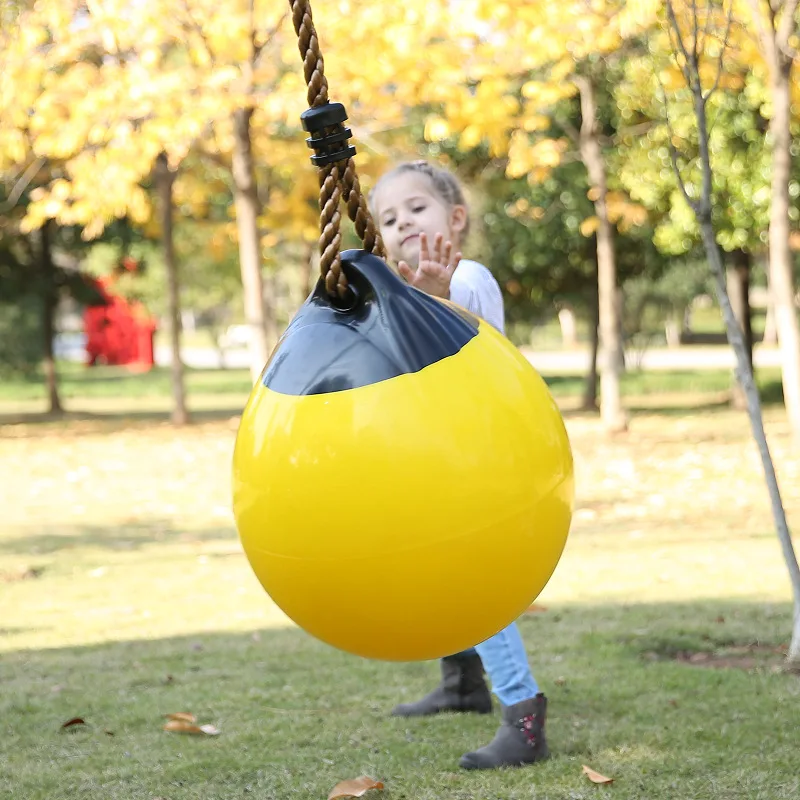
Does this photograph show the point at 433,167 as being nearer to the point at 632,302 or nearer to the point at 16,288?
the point at 16,288

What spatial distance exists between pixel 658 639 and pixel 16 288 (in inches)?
719

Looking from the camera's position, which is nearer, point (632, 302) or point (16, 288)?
point (16, 288)

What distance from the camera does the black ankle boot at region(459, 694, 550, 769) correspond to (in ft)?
12.1

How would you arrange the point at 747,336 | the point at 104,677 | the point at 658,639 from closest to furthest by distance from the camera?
the point at 104,677
the point at 658,639
the point at 747,336

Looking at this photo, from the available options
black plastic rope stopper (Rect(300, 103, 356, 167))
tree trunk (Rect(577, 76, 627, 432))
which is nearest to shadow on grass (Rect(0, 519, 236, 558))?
black plastic rope stopper (Rect(300, 103, 356, 167))

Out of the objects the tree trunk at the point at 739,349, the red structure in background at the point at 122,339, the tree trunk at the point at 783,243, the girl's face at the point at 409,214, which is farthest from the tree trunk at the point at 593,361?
the red structure in background at the point at 122,339

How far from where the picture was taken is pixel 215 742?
4.04 metres

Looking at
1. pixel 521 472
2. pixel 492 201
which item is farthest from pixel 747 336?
pixel 521 472

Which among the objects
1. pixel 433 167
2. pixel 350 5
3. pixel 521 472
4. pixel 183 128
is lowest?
pixel 521 472

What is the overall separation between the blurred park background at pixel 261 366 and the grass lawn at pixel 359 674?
0.08ft

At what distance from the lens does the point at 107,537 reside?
9.07 meters

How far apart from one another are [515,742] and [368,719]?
775 mm

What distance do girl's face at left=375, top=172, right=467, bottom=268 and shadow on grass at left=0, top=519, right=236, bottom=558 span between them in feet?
16.7

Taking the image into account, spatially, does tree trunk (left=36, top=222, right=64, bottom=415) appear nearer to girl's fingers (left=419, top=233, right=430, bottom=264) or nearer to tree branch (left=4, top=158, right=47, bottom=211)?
tree branch (left=4, top=158, right=47, bottom=211)
